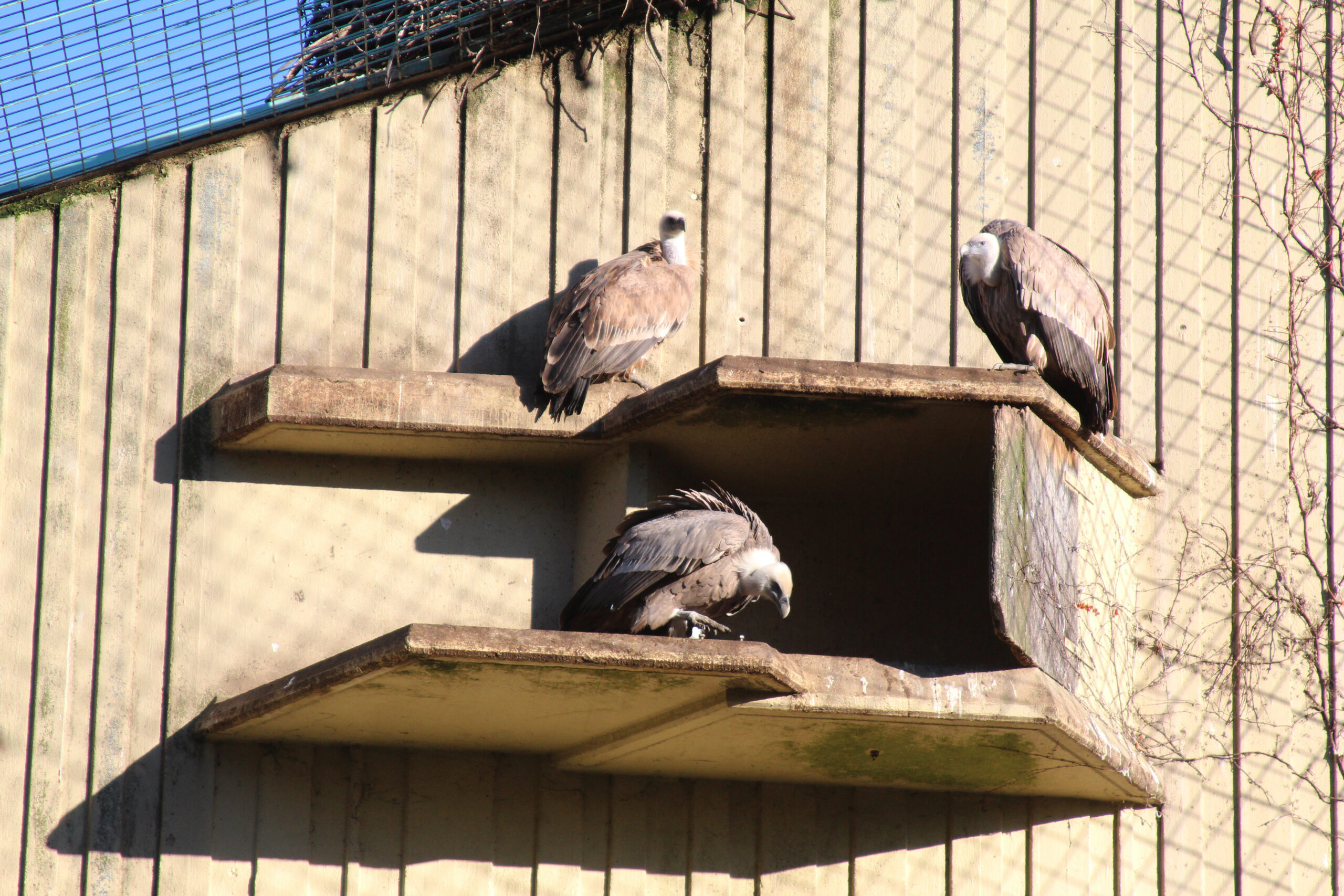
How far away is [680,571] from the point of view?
4.76 meters

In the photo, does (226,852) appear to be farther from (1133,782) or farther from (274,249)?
(1133,782)

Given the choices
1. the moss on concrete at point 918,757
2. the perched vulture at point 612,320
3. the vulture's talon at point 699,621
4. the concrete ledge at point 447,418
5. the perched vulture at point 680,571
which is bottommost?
the moss on concrete at point 918,757

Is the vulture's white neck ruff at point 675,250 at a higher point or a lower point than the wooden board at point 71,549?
higher

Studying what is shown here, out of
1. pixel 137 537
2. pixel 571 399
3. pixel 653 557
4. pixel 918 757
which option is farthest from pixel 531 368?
pixel 918 757

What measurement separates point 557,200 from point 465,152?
38cm

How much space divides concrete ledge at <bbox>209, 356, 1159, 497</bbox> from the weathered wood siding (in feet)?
0.51

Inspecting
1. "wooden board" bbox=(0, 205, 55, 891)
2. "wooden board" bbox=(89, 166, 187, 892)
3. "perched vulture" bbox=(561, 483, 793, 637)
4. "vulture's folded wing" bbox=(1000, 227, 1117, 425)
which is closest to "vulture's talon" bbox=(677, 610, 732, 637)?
"perched vulture" bbox=(561, 483, 793, 637)

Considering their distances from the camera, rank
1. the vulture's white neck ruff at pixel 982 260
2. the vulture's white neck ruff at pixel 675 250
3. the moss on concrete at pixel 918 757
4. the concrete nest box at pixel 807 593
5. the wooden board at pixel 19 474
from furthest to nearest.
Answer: the vulture's white neck ruff at pixel 675 250
the vulture's white neck ruff at pixel 982 260
the wooden board at pixel 19 474
the moss on concrete at pixel 918 757
the concrete nest box at pixel 807 593

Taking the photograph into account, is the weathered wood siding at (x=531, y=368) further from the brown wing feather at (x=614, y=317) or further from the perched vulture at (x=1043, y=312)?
the perched vulture at (x=1043, y=312)

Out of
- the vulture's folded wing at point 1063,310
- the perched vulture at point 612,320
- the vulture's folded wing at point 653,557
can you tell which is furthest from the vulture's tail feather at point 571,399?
the vulture's folded wing at point 1063,310

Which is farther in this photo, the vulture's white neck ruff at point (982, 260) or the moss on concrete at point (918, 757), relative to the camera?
the vulture's white neck ruff at point (982, 260)

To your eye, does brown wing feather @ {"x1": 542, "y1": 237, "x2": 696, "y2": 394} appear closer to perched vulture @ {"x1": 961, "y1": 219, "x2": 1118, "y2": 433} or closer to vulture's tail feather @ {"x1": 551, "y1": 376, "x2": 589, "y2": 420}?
vulture's tail feather @ {"x1": 551, "y1": 376, "x2": 589, "y2": 420}

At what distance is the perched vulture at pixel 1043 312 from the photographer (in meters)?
5.01

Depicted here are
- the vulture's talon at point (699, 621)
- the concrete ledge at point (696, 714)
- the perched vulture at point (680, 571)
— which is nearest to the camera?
the concrete ledge at point (696, 714)
